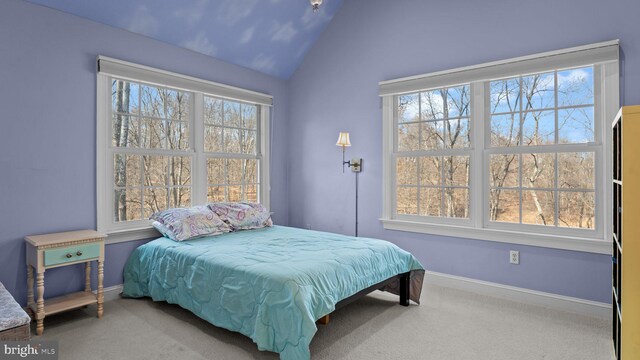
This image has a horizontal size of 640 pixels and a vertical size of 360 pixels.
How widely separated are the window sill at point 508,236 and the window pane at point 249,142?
1888mm

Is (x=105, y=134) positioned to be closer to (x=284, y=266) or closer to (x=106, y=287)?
(x=106, y=287)

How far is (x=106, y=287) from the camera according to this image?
3.30 metres

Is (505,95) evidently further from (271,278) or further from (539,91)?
(271,278)

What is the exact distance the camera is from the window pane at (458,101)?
3709 millimetres

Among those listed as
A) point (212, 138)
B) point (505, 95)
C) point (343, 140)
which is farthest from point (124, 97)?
point (505, 95)

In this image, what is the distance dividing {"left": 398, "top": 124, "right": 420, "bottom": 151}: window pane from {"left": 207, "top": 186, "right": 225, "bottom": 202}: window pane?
214cm

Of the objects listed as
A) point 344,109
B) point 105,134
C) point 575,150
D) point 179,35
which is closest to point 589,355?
point 575,150

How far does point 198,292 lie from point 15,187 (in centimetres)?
162

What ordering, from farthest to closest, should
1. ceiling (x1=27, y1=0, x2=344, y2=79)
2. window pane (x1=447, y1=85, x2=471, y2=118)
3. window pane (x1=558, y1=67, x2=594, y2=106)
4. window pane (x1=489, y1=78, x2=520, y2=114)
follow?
window pane (x1=447, y1=85, x2=471, y2=118) → window pane (x1=489, y1=78, x2=520, y2=114) → ceiling (x1=27, y1=0, x2=344, y2=79) → window pane (x1=558, y1=67, x2=594, y2=106)

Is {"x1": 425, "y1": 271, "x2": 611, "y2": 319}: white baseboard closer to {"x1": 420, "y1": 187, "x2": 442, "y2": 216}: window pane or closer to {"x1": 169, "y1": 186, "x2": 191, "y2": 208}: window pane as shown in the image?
{"x1": 420, "y1": 187, "x2": 442, "y2": 216}: window pane

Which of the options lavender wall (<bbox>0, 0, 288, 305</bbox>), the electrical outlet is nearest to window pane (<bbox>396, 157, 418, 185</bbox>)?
the electrical outlet

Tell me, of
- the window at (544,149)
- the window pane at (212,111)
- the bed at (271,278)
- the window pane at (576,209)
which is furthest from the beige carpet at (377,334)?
the window pane at (212,111)

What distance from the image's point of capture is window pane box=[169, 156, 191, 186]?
3.84 meters

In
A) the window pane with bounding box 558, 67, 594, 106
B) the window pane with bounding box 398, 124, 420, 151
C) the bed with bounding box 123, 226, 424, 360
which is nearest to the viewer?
the bed with bounding box 123, 226, 424, 360
